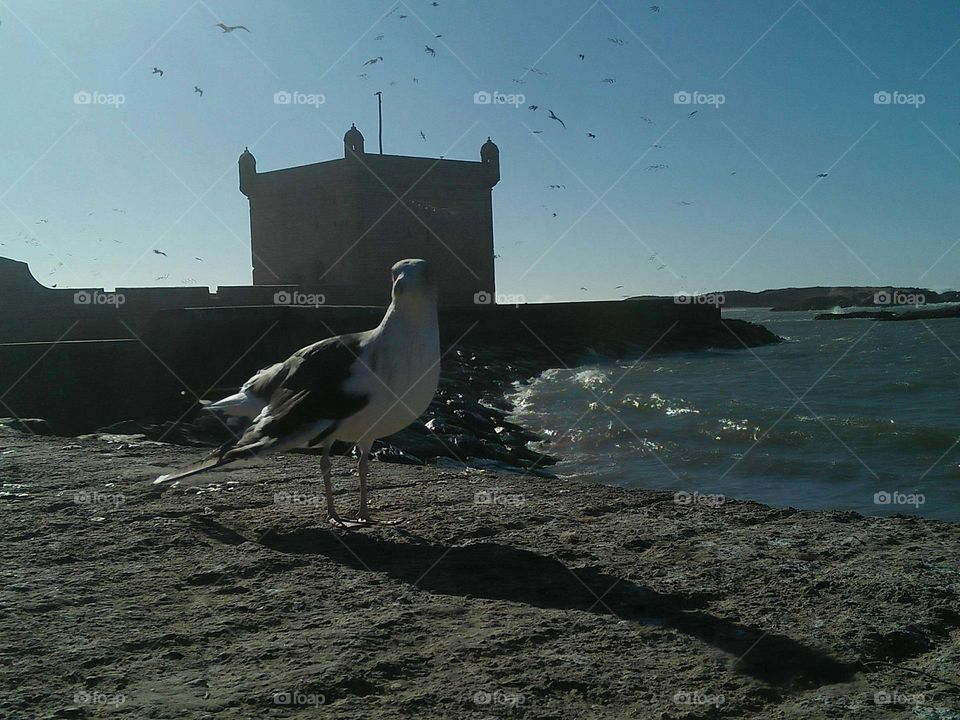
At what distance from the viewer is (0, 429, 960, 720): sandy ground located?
7.30ft

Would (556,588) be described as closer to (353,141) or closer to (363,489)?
(363,489)

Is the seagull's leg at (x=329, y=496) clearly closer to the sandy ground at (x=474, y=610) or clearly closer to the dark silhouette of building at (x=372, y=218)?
the sandy ground at (x=474, y=610)

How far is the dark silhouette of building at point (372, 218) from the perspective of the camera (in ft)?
129

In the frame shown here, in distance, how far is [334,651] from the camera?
248cm

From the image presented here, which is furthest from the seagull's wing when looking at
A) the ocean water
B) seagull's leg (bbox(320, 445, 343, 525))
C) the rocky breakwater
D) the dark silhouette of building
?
the dark silhouette of building

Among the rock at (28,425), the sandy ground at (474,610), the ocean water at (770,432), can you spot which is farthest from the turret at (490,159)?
the sandy ground at (474,610)

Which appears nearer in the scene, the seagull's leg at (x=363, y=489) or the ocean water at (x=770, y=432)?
the seagull's leg at (x=363, y=489)

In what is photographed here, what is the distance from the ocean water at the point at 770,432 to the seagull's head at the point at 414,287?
1.73 meters

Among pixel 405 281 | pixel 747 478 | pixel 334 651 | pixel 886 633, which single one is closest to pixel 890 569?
pixel 886 633

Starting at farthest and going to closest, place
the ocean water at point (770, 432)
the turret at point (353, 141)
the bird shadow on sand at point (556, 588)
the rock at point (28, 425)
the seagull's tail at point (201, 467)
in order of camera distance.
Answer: the turret at point (353, 141) → the ocean water at point (770, 432) → the rock at point (28, 425) → the seagull's tail at point (201, 467) → the bird shadow on sand at point (556, 588)

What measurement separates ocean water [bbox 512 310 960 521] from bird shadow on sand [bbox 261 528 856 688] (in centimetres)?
152

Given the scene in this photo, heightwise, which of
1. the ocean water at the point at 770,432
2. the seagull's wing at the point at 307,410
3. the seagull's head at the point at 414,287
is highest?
the seagull's head at the point at 414,287

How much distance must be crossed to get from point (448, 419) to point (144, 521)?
358 inches

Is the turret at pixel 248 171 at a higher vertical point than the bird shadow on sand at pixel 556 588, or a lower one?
higher
